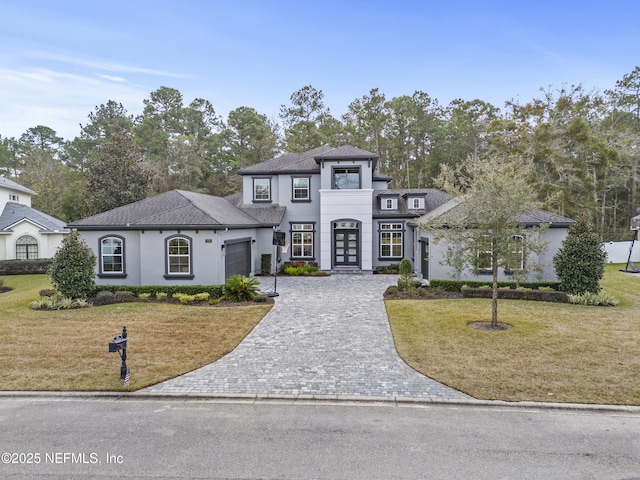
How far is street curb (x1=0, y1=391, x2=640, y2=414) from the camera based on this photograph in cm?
625

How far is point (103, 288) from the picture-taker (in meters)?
15.3

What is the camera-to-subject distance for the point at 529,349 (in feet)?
29.8

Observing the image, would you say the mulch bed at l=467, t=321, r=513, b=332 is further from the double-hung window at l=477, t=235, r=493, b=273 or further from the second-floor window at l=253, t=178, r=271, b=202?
the second-floor window at l=253, t=178, r=271, b=202

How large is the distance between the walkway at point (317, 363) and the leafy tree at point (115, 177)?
22569mm

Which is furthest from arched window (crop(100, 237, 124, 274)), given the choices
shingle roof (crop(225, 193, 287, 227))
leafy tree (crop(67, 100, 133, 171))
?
leafy tree (crop(67, 100, 133, 171))

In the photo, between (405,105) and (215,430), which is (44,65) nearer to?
(215,430)

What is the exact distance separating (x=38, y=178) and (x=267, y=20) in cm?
3639

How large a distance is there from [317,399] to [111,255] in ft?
46.7

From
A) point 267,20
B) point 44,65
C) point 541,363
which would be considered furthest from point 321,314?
point 44,65

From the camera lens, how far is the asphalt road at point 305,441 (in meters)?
4.56

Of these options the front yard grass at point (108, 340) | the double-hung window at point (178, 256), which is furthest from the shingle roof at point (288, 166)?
the front yard grass at point (108, 340)

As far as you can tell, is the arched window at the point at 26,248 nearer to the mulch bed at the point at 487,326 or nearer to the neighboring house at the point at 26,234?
the neighboring house at the point at 26,234

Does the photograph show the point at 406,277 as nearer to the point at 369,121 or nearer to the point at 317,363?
the point at 317,363

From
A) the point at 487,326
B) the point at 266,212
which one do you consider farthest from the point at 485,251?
the point at 266,212
